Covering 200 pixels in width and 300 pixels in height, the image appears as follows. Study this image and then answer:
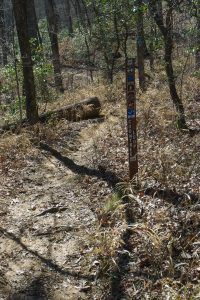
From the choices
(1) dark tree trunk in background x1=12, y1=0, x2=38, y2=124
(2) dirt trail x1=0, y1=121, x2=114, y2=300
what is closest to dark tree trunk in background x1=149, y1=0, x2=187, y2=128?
(2) dirt trail x1=0, y1=121, x2=114, y2=300

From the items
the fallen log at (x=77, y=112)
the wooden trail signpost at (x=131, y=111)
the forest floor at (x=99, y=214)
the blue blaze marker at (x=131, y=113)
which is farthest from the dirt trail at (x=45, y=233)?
the fallen log at (x=77, y=112)

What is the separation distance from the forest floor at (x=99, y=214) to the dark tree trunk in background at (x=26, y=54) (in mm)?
562

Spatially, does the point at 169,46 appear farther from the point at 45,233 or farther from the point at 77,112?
the point at 45,233

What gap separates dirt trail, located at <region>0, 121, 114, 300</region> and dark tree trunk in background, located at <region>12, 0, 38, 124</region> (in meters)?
2.04

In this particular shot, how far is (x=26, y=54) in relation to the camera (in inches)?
392

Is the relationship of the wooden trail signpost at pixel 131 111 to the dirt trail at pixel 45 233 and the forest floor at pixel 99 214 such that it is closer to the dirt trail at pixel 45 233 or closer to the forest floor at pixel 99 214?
the forest floor at pixel 99 214

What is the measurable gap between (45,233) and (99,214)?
88 cm

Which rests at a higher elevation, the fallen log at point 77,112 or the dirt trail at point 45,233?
the fallen log at point 77,112

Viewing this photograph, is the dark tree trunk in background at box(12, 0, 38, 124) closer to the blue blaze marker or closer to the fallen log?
the fallen log

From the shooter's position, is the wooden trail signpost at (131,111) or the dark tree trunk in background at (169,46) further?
the dark tree trunk in background at (169,46)

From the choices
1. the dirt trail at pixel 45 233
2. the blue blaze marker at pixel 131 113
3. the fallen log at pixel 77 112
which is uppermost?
the blue blaze marker at pixel 131 113

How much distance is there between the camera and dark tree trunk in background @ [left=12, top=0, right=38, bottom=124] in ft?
31.8

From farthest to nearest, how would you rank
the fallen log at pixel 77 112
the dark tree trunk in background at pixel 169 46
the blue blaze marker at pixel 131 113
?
the fallen log at pixel 77 112 → the dark tree trunk in background at pixel 169 46 → the blue blaze marker at pixel 131 113

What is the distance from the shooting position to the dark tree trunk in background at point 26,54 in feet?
31.8
